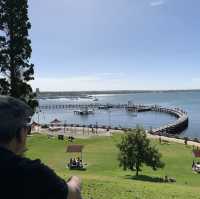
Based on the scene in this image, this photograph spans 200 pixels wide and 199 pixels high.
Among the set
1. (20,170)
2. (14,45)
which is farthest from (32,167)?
(14,45)

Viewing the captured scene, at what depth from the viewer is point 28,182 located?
2.35 metres

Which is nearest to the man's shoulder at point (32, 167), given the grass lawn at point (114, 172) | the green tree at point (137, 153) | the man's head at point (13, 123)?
the man's head at point (13, 123)

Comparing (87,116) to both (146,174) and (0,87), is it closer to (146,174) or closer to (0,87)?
(146,174)

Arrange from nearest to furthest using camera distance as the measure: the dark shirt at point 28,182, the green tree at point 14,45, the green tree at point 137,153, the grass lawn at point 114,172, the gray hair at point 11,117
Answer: the dark shirt at point 28,182 → the gray hair at point 11,117 → the grass lawn at point 114,172 → the green tree at point 14,45 → the green tree at point 137,153

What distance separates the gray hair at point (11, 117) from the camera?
2520mm

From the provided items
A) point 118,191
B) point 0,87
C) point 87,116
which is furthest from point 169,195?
point 87,116

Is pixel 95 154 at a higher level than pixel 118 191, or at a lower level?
lower

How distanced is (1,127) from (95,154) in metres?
46.3

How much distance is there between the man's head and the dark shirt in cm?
15

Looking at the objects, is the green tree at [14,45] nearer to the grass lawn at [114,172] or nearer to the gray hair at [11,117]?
the grass lawn at [114,172]

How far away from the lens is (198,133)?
107m

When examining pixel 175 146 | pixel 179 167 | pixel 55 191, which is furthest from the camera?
pixel 175 146

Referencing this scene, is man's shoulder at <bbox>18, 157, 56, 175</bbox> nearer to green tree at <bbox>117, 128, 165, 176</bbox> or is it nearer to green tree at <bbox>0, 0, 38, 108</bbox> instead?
green tree at <bbox>0, 0, 38, 108</bbox>

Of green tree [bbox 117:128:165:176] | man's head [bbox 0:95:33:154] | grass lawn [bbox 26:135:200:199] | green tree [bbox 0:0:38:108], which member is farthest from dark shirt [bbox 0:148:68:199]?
green tree [bbox 117:128:165:176]
